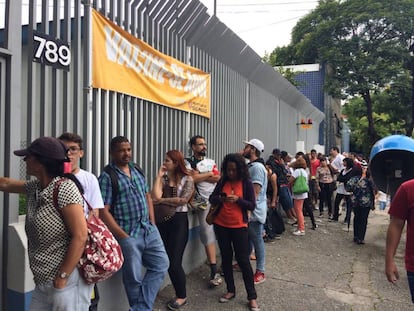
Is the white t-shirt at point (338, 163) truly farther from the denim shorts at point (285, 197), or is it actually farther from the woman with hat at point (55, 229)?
the woman with hat at point (55, 229)

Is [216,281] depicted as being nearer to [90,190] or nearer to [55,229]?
[90,190]

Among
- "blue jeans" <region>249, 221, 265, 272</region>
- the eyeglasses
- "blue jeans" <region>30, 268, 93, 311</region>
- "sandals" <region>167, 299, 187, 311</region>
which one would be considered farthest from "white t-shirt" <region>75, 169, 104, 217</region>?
"blue jeans" <region>249, 221, 265, 272</region>

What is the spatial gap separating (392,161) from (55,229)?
2.99 m

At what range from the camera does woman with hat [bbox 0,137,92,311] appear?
2057mm

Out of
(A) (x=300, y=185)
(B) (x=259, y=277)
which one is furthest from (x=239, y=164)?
(A) (x=300, y=185)

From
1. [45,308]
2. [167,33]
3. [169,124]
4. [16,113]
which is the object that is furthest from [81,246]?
[167,33]

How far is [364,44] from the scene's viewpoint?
21656 mm

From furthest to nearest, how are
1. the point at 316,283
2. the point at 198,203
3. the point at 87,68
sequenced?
the point at 316,283 → the point at 198,203 → the point at 87,68

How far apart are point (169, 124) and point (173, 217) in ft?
4.97

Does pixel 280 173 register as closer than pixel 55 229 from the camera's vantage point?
No

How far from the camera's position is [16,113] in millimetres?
2930

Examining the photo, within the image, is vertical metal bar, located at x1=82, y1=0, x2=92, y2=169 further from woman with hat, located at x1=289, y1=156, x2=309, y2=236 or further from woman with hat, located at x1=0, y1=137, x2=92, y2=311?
woman with hat, located at x1=289, y1=156, x2=309, y2=236

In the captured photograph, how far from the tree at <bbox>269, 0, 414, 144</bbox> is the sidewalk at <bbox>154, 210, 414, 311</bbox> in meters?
16.5

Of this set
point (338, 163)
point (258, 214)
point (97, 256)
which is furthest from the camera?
point (338, 163)
